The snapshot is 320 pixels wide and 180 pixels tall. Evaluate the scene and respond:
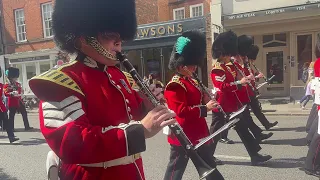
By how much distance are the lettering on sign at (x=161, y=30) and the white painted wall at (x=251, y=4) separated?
2.32m

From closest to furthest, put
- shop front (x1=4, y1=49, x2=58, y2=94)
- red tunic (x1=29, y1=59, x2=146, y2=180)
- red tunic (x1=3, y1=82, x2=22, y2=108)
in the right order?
red tunic (x1=29, y1=59, x2=146, y2=180) → red tunic (x1=3, y1=82, x2=22, y2=108) → shop front (x1=4, y1=49, x2=58, y2=94)

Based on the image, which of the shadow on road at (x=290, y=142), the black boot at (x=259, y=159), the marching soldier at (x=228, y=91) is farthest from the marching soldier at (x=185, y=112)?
the shadow on road at (x=290, y=142)

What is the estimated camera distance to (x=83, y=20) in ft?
6.73

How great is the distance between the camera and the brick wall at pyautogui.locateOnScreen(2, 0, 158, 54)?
19.5 meters

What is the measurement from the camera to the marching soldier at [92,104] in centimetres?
177

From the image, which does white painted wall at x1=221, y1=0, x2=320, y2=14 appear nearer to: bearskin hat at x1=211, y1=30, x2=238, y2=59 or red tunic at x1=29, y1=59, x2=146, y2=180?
bearskin hat at x1=211, y1=30, x2=238, y2=59

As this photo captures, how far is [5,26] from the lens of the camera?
75.5ft

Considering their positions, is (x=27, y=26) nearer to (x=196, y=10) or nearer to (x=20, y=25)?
(x=20, y=25)

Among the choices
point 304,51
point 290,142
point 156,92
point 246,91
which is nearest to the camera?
point 156,92

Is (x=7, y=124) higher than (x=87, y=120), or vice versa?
→ (x=87, y=120)

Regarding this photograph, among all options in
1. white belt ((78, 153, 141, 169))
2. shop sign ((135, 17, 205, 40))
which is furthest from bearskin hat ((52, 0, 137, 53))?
shop sign ((135, 17, 205, 40))

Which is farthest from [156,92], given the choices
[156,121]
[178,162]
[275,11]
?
[275,11]

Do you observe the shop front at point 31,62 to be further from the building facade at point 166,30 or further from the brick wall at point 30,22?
the building facade at point 166,30

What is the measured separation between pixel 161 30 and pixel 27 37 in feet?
33.2
